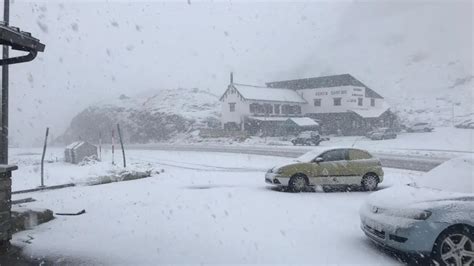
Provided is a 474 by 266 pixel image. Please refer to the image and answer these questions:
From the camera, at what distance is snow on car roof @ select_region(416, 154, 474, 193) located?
20.2 feet

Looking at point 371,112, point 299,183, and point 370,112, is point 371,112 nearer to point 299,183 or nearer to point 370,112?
point 370,112

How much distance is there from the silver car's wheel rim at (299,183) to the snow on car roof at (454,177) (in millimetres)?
5606

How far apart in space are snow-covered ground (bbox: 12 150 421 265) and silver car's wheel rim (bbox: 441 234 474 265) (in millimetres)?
710

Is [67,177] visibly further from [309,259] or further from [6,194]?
[309,259]

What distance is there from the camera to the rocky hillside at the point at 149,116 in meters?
70.7

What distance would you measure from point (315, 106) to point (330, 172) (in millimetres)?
50309

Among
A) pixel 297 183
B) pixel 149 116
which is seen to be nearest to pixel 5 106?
pixel 297 183

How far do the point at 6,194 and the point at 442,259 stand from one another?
6285 mm

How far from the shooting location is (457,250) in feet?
17.6

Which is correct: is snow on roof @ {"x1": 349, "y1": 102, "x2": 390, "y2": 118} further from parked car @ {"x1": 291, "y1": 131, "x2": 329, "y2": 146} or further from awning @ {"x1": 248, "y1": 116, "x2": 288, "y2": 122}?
parked car @ {"x1": 291, "y1": 131, "x2": 329, "y2": 146}

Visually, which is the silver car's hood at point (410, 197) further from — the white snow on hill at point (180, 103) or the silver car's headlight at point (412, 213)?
the white snow on hill at point (180, 103)

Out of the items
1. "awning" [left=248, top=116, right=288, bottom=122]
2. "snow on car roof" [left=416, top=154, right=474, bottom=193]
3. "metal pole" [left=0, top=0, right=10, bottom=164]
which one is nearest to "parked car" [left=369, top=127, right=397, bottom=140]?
"awning" [left=248, top=116, right=288, bottom=122]

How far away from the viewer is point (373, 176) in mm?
12766

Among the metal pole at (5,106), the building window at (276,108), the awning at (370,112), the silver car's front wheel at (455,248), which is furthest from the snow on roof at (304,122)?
the silver car's front wheel at (455,248)
